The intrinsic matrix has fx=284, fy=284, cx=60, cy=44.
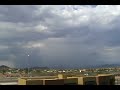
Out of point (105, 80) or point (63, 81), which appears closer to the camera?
point (63, 81)
